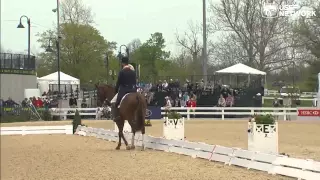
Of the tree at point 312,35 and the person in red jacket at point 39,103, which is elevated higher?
the tree at point 312,35

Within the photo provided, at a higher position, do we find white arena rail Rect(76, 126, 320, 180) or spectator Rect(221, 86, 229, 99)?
spectator Rect(221, 86, 229, 99)

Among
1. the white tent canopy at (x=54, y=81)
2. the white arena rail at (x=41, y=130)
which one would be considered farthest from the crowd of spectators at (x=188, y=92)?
the white tent canopy at (x=54, y=81)

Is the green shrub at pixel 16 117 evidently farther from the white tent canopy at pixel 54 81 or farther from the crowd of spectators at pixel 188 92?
the white tent canopy at pixel 54 81

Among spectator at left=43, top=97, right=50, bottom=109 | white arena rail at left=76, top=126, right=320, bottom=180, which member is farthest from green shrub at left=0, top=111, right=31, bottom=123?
white arena rail at left=76, top=126, right=320, bottom=180

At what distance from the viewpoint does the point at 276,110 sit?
3625cm

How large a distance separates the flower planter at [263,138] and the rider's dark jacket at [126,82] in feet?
11.3

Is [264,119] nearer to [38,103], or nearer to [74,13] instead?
[38,103]

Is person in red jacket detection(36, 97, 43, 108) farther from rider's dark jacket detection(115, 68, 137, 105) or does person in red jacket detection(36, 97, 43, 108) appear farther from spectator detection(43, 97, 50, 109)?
rider's dark jacket detection(115, 68, 137, 105)

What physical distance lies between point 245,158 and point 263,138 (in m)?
2.40

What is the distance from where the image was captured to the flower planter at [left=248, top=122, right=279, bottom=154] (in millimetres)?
13453

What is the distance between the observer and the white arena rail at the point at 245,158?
9344 millimetres

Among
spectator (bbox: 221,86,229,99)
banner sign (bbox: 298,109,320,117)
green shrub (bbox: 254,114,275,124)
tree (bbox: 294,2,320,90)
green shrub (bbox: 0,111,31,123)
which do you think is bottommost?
green shrub (bbox: 0,111,31,123)

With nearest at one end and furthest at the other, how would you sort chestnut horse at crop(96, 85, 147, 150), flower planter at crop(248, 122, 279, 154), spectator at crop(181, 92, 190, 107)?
flower planter at crop(248, 122, 279, 154) → chestnut horse at crop(96, 85, 147, 150) → spectator at crop(181, 92, 190, 107)

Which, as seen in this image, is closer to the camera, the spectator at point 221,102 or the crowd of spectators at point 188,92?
the spectator at point 221,102
